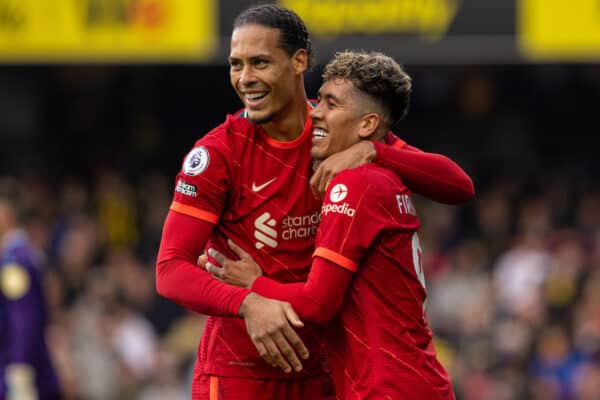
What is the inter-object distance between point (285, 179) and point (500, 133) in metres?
10.3

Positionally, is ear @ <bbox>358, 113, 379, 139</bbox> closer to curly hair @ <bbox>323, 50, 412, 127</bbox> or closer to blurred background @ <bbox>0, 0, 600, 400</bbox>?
curly hair @ <bbox>323, 50, 412, 127</bbox>

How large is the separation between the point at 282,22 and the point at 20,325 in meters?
3.49

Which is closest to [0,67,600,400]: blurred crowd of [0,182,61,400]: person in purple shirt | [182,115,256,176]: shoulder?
[0,182,61,400]: person in purple shirt

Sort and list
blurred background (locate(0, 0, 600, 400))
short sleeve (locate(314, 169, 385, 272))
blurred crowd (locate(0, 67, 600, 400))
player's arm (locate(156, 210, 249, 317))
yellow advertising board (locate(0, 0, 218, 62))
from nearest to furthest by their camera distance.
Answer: short sleeve (locate(314, 169, 385, 272)) → player's arm (locate(156, 210, 249, 317)) → blurred crowd (locate(0, 67, 600, 400)) → blurred background (locate(0, 0, 600, 400)) → yellow advertising board (locate(0, 0, 218, 62))

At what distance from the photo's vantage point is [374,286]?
404cm

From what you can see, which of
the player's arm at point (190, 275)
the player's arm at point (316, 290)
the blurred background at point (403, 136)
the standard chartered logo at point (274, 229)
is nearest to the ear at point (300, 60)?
the standard chartered logo at point (274, 229)

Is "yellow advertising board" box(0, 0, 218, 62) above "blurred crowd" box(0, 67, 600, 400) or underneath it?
above

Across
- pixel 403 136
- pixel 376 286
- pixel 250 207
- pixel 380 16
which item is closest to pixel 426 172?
pixel 376 286

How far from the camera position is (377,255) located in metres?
4.04

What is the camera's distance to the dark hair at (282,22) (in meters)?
4.39

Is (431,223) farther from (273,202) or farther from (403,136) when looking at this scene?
(273,202)

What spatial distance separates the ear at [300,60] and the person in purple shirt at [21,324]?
3385 millimetres

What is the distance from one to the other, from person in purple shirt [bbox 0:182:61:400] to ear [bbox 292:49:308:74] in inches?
133

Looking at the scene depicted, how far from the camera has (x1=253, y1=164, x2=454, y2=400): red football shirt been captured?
400 centimetres
